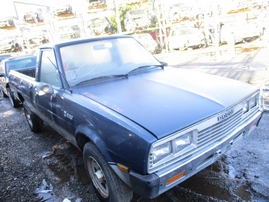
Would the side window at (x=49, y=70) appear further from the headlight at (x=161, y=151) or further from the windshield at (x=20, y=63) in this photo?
the windshield at (x=20, y=63)

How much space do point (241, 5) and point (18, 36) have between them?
58.0 feet

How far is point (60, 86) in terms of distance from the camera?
2.85 metres

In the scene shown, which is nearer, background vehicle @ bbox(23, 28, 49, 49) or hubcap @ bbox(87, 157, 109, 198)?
hubcap @ bbox(87, 157, 109, 198)

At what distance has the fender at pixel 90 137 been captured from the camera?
204cm

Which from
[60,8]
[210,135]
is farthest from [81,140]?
[60,8]

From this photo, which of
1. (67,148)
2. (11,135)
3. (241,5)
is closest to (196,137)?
(67,148)

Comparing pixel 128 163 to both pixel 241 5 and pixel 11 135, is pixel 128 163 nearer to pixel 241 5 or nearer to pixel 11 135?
pixel 11 135

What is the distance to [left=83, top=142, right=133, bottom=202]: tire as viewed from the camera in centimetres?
207

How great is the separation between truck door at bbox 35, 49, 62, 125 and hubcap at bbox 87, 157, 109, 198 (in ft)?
3.34

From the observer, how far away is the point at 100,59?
309 centimetres

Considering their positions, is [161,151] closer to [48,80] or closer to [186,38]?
[48,80]

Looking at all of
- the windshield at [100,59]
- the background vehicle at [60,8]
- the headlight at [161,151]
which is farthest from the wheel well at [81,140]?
the background vehicle at [60,8]

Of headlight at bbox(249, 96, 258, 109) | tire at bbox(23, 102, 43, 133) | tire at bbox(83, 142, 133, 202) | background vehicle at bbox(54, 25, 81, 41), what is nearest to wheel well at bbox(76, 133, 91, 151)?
tire at bbox(83, 142, 133, 202)

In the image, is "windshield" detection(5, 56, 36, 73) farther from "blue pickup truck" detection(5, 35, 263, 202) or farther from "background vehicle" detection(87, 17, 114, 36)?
"background vehicle" detection(87, 17, 114, 36)
